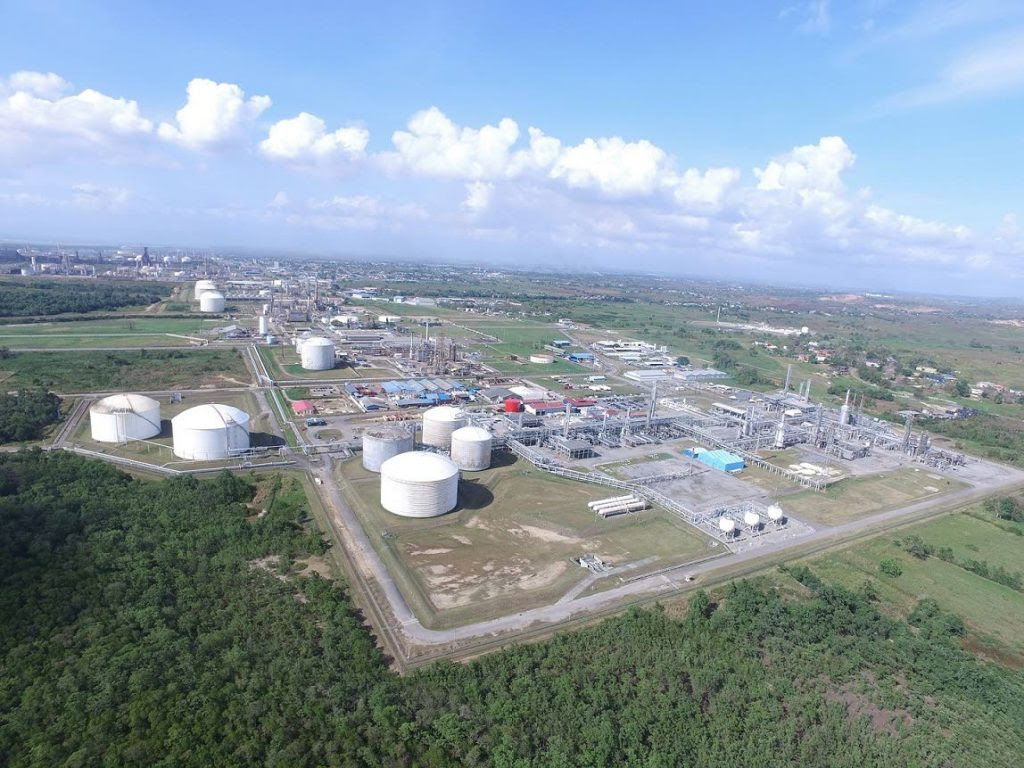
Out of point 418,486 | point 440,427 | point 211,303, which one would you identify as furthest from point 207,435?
point 211,303

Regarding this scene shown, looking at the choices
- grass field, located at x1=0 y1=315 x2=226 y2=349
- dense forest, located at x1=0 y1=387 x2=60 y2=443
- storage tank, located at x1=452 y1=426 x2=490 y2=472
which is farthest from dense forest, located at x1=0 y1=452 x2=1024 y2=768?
grass field, located at x1=0 y1=315 x2=226 y2=349

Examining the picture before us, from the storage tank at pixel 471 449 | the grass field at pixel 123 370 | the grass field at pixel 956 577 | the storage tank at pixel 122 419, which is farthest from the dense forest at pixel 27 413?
the grass field at pixel 956 577

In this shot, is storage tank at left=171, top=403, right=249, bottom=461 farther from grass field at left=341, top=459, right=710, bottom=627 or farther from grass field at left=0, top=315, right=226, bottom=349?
grass field at left=0, top=315, right=226, bottom=349

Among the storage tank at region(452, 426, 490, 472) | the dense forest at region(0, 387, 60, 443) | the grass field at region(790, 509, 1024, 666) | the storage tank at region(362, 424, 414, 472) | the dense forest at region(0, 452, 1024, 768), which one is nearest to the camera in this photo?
the dense forest at region(0, 452, 1024, 768)

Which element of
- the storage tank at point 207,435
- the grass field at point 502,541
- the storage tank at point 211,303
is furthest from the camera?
the storage tank at point 211,303

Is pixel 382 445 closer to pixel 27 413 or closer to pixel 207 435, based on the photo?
pixel 207 435

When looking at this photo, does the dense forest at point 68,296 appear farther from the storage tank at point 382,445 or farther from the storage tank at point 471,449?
the storage tank at point 471,449

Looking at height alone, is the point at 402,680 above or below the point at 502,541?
above
